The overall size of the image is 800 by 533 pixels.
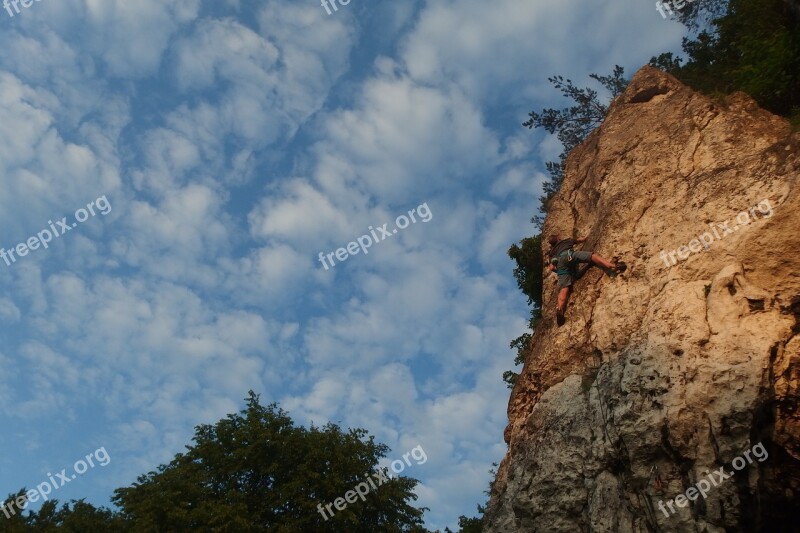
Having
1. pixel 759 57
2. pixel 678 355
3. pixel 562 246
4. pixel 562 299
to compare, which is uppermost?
pixel 759 57

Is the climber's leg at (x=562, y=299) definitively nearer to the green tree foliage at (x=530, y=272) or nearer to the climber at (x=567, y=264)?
the climber at (x=567, y=264)

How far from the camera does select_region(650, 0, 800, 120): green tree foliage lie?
690 inches

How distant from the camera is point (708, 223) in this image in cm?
1411

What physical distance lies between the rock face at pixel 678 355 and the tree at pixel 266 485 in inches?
434

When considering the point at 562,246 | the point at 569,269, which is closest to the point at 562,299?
the point at 569,269

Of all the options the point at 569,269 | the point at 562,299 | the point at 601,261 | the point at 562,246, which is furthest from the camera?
the point at 562,246

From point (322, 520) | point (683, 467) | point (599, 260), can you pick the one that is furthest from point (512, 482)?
point (322, 520)

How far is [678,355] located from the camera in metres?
12.4

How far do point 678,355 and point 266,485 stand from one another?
767 inches

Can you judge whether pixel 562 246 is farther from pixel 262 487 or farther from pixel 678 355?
pixel 262 487

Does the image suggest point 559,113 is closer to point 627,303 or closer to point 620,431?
point 627,303

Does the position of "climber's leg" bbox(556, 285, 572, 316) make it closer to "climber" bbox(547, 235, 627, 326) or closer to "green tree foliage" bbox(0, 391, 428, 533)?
"climber" bbox(547, 235, 627, 326)

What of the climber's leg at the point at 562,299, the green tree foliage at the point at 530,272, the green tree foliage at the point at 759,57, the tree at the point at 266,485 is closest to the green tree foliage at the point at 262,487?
the tree at the point at 266,485

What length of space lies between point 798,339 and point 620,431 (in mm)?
3643
